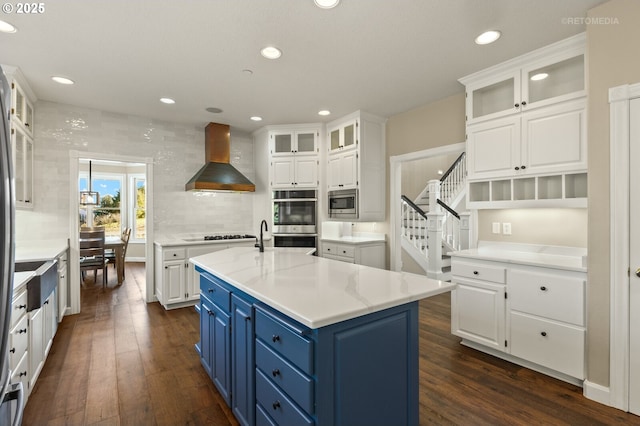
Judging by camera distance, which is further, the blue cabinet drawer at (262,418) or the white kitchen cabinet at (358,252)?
the white kitchen cabinet at (358,252)

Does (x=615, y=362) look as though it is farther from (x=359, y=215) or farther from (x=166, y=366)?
(x=166, y=366)

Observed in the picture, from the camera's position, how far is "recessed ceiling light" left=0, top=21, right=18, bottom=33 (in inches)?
86.2

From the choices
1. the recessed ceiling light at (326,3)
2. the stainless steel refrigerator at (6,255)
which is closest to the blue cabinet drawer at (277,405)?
the stainless steel refrigerator at (6,255)

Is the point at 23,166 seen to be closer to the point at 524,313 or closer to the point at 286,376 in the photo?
the point at 286,376

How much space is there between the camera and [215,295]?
218 centimetres

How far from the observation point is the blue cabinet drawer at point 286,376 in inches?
49.4

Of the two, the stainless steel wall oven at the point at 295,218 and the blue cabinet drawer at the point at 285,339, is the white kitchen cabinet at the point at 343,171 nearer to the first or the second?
the stainless steel wall oven at the point at 295,218

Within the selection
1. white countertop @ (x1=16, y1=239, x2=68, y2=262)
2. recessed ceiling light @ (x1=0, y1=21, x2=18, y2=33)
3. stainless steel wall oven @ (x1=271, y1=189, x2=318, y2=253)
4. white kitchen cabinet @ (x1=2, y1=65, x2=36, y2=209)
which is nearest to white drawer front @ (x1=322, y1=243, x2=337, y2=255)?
stainless steel wall oven @ (x1=271, y1=189, x2=318, y2=253)

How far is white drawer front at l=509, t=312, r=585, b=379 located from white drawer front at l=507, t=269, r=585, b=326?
0.07 m

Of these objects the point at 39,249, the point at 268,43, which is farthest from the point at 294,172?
the point at 39,249

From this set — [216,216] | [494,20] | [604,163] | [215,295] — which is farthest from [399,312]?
[216,216]

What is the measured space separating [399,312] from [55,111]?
471 centimetres

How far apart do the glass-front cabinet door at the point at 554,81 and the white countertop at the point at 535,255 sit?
1255 millimetres

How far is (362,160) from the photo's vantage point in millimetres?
4273
